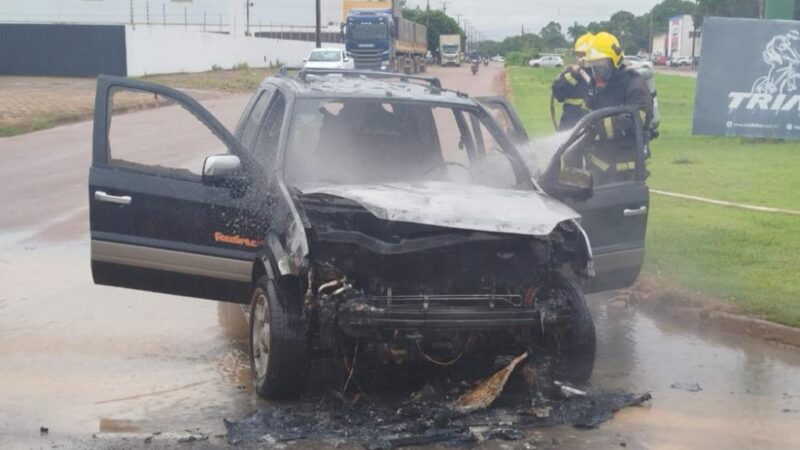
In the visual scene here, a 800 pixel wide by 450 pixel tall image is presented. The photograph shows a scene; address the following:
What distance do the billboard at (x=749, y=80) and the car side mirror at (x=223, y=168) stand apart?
16148mm

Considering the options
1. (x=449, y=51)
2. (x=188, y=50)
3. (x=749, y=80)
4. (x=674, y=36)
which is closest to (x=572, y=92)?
(x=749, y=80)

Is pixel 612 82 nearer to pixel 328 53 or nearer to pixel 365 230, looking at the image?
pixel 365 230

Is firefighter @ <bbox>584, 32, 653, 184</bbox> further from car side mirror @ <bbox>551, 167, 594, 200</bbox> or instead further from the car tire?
the car tire

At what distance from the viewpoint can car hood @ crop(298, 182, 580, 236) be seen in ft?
19.4

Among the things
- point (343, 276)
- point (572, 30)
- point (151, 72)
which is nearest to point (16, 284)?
point (343, 276)

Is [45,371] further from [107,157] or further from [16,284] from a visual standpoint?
[16,284]

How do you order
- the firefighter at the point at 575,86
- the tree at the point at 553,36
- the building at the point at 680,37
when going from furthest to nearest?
the tree at the point at 553,36 < the building at the point at 680,37 < the firefighter at the point at 575,86

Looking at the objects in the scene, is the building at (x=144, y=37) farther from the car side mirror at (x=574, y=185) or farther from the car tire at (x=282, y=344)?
the car tire at (x=282, y=344)

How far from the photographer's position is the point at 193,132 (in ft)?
84.6

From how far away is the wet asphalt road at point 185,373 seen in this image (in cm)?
591

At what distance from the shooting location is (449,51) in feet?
346

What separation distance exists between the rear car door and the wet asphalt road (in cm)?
57

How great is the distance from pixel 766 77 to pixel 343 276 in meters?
17.2

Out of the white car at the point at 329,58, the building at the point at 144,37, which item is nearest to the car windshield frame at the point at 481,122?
the white car at the point at 329,58
